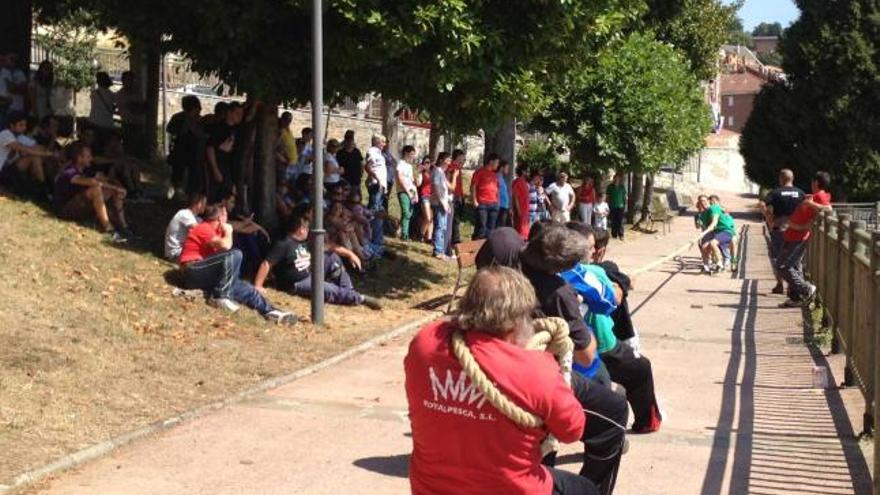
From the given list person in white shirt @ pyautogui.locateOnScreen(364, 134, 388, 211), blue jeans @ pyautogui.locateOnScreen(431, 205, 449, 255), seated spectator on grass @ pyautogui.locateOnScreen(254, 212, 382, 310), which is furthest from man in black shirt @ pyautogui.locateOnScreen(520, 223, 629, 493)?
blue jeans @ pyautogui.locateOnScreen(431, 205, 449, 255)

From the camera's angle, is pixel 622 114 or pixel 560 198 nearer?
pixel 560 198

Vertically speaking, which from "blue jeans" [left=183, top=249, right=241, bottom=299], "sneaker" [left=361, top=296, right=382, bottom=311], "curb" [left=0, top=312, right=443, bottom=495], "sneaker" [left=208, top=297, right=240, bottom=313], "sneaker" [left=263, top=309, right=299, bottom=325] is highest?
"blue jeans" [left=183, top=249, right=241, bottom=299]

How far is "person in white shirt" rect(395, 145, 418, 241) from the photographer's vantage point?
19.7 meters

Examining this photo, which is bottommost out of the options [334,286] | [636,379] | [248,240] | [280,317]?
[280,317]

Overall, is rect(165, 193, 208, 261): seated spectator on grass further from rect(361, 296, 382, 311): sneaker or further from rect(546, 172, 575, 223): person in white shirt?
rect(546, 172, 575, 223): person in white shirt

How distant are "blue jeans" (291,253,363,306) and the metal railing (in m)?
5.41

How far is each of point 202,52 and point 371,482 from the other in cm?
829

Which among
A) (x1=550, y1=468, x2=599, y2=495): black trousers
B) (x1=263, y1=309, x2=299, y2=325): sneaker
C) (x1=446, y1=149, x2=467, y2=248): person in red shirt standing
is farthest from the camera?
(x1=446, y1=149, x2=467, y2=248): person in red shirt standing

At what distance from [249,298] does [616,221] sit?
2178cm

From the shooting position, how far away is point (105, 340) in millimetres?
10125

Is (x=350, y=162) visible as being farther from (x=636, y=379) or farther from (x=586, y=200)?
(x=586, y=200)

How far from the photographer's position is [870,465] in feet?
25.9

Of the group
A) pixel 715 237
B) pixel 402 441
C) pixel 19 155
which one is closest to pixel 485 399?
pixel 402 441

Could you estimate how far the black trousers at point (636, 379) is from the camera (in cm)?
799
